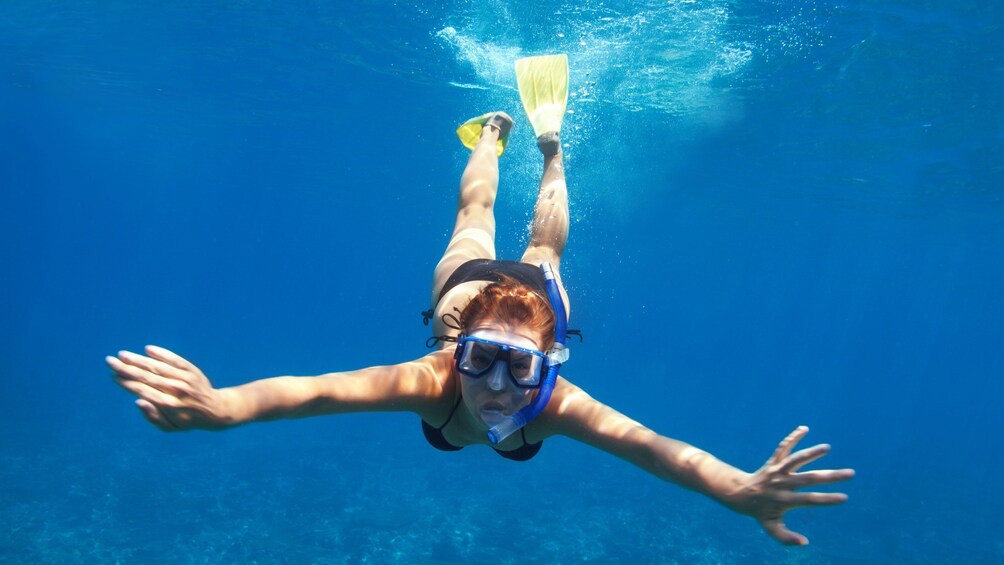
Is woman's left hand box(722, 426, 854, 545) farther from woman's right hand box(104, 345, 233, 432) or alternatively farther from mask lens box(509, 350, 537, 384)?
woman's right hand box(104, 345, 233, 432)

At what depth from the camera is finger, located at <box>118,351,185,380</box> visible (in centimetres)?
233

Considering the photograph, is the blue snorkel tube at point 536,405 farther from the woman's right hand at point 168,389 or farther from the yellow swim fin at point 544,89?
the yellow swim fin at point 544,89

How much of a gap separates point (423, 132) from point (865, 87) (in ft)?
56.7

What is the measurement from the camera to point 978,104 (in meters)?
15.9

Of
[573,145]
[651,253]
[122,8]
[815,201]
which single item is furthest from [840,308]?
[122,8]

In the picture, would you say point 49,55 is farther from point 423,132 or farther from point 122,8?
point 423,132

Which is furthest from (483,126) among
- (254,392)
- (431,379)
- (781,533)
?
(781,533)

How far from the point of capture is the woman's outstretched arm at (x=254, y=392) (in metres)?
2.33

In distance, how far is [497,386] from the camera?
3.36 m

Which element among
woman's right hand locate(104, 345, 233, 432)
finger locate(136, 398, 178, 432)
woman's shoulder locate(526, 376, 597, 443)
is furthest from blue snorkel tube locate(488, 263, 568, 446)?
finger locate(136, 398, 178, 432)

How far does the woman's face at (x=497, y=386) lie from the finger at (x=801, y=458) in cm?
136

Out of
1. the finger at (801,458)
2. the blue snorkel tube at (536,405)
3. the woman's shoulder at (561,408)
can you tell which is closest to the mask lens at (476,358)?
the blue snorkel tube at (536,405)

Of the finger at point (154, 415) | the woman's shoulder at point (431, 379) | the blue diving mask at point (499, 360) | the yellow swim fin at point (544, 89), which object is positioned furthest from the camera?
the yellow swim fin at point (544, 89)

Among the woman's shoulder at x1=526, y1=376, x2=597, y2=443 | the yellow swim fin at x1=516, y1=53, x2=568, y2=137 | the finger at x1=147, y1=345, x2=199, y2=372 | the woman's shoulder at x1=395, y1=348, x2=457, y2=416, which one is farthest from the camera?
the yellow swim fin at x1=516, y1=53, x2=568, y2=137
